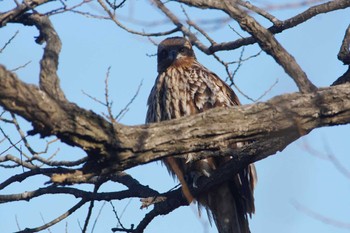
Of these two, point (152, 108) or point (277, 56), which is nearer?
point (277, 56)

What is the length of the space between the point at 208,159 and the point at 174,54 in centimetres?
168

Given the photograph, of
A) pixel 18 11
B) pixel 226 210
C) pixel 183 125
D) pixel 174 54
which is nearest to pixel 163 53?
pixel 174 54

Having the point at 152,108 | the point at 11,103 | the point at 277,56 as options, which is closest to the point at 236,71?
the point at 152,108

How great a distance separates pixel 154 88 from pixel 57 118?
3.18 m

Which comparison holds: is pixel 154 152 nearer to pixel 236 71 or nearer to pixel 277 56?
pixel 277 56

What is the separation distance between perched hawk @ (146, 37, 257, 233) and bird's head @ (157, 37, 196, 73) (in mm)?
572

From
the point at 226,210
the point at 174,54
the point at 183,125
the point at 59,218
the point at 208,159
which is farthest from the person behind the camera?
the point at 174,54

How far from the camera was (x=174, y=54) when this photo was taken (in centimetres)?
698

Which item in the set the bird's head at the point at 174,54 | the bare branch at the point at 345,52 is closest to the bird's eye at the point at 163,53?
the bird's head at the point at 174,54

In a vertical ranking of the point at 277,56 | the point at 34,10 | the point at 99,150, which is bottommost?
the point at 99,150

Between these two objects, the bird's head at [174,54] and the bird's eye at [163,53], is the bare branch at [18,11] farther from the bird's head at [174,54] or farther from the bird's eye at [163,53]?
the bird's eye at [163,53]

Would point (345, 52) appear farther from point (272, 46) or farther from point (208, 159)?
point (208, 159)

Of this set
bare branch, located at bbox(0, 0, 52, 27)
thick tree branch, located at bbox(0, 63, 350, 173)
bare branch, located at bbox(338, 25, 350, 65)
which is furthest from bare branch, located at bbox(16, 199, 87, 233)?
bare branch, located at bbox(338, 25, 350, 65)

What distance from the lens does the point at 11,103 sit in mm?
2977
